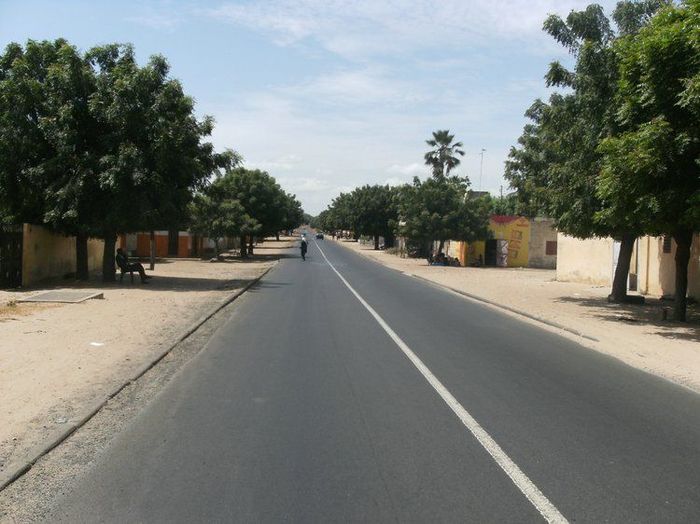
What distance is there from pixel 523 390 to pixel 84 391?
17.3 feet

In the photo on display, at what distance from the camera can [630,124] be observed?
15.3m

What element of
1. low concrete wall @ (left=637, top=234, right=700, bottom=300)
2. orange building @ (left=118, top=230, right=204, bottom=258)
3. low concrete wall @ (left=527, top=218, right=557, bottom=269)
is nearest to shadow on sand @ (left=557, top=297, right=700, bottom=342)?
low concrete wall @ (left=637, top=234, right=700, bottom=300)

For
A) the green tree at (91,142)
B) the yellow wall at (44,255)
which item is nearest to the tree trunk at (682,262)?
the green tree at (91,142)

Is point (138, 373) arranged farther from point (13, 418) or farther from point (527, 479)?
point (527, 479)

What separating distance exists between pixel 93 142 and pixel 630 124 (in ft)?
58.5

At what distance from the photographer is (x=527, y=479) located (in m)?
5.25

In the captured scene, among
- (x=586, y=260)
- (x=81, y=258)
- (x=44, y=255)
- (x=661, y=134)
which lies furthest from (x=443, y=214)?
(x=661, y=134)

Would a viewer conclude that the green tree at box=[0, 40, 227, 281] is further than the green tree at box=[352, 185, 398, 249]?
No

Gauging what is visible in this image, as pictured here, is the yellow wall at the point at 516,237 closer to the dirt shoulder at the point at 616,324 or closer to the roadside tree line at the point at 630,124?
the dirt shoulder at the point at 616,324

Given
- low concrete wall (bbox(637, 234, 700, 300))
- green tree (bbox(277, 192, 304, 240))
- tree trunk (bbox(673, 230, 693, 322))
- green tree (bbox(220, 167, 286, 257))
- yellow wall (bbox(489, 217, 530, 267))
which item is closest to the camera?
tree trunk (bbox(673, 230, 693, 322))

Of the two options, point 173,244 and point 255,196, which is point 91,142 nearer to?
point 173,244

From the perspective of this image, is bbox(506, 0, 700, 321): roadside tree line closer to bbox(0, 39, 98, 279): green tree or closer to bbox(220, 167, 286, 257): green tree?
bbox(0, 39, 98, 279): green tree

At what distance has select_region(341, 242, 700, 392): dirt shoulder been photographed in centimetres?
1117

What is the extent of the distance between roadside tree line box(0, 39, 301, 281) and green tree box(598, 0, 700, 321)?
1506 centimetres
